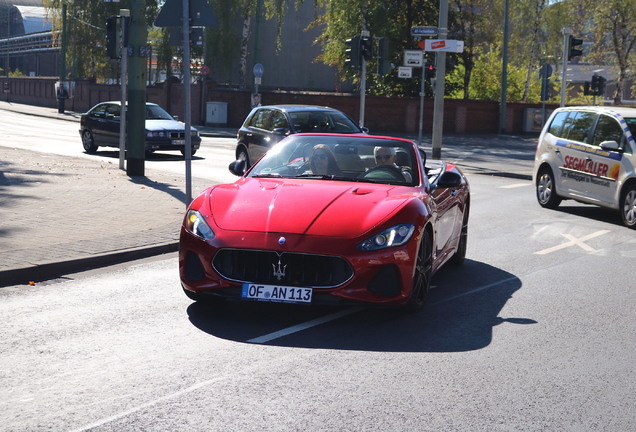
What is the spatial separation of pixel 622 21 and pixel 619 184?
46696 mm

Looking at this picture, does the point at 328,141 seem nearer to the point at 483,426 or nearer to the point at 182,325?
the point at 182,325

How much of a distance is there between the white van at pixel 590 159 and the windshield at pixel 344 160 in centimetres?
A: 631

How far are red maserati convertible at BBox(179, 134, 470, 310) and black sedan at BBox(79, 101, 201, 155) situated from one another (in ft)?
53.3

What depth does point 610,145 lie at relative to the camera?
13.0 metres

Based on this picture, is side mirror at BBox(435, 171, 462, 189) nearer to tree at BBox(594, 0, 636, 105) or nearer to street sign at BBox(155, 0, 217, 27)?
street sign at BBox(155, 0, 217, 27)

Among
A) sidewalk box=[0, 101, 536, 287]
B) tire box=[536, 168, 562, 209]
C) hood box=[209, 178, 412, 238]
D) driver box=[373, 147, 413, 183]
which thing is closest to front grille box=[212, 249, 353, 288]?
hood box=[209, 178, 412, 238]

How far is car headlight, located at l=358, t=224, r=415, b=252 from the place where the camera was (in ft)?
20.2

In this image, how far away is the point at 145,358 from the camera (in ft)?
17.6

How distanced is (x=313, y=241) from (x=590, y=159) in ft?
29.2

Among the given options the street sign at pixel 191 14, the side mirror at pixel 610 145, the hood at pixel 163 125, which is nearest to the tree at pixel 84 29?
the hood at pixel 163 125

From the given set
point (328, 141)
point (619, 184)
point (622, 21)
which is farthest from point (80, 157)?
point (622, 21)

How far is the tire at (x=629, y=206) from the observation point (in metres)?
12.7

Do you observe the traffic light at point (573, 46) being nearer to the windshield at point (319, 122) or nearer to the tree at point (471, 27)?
the windshield at point (319, 122)

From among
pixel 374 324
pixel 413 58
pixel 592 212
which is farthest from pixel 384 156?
pixel 413 58
